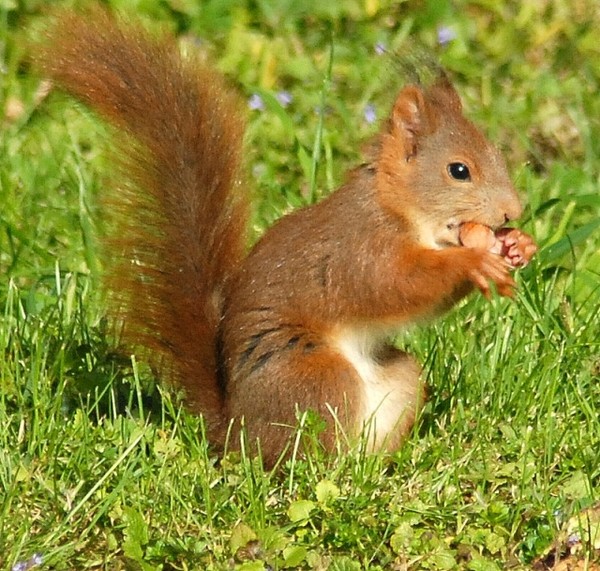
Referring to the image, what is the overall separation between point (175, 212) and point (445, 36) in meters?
2.32

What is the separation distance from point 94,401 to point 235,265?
40cm

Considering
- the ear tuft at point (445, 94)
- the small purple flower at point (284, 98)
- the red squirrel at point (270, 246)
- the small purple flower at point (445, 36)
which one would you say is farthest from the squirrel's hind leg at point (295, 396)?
the small purple flower at point (445, 36)

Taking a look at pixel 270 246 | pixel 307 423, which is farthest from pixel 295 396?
pixel 270 246

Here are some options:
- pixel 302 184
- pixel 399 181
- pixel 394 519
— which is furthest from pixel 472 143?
pixel 302 184

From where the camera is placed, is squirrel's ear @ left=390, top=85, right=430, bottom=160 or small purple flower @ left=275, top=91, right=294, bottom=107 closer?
squirrel's ear @ left=390, top=85, right=430, bottom=160

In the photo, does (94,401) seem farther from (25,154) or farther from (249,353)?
(25,154)

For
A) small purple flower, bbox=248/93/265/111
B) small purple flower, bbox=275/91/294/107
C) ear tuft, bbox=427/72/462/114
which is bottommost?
small purple flower, bbox=248/93/265/111

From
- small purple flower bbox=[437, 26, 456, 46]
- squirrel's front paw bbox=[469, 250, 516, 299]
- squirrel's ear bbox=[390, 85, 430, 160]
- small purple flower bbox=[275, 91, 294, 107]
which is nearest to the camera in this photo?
squirrel's front paw bbox=[469, 250, 516, 299]

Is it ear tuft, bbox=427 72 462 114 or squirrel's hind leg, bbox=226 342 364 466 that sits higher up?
ear tuft, bbox=427 72 462 114

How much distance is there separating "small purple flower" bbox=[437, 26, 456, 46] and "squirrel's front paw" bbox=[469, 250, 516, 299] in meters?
2.42

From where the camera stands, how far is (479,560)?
236 cm

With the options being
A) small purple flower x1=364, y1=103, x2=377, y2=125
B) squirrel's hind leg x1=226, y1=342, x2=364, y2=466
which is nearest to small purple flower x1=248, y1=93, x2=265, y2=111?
small purple flower x1=364, y1=103, x2=377, y2=125

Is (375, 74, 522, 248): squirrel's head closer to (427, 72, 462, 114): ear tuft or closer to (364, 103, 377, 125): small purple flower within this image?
(427, 72, 462, 114): ear tuft

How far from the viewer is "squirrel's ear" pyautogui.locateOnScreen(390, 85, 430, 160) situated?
2.73m
